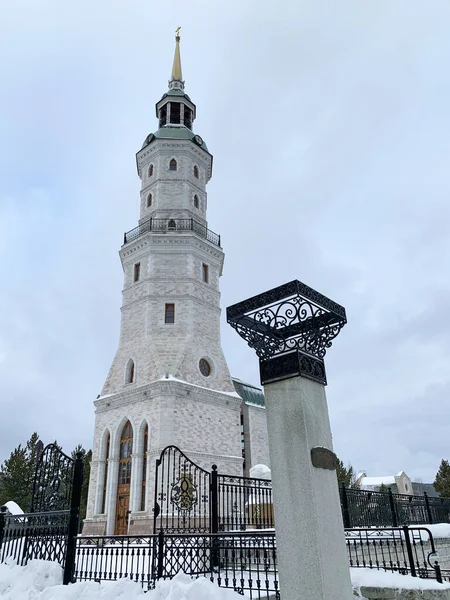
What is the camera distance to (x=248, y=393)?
103 feet

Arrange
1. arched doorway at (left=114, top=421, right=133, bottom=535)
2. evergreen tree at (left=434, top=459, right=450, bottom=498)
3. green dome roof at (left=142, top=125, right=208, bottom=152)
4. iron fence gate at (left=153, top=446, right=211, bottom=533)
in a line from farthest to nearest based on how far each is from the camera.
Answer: evergreen tree at (left=434, top=459, right=450, bottom=498)
green dome roof at (left=142, top=125, right=208, bottom=152)
arched doorway at (left=114, top=421, right=133, bottom=535)
iron fence gate at (left=153, top=446, right=211, bottom=533)

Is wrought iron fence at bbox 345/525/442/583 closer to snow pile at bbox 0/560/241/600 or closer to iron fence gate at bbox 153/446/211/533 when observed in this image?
snow pile at bbox 0/560/241/600

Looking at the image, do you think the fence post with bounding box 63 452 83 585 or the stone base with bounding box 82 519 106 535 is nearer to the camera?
the fence post with bounding box 63 452 83 585

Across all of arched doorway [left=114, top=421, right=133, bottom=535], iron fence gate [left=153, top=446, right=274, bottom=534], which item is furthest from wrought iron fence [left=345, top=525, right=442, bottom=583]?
arched doorway [left=114, top=421, right=133, bottom=535]

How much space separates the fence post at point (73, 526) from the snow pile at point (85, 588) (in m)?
0.21

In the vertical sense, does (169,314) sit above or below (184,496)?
above

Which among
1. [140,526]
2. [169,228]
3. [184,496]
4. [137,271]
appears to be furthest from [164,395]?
[169,228]

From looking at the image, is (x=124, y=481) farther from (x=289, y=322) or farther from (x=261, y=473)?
(x=289, y=322)

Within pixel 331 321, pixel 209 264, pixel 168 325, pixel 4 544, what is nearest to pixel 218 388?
pixel 168 325

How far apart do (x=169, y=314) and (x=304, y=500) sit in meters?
19.1

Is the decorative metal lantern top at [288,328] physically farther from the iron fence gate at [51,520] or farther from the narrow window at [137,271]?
the narrow window at [137,271]

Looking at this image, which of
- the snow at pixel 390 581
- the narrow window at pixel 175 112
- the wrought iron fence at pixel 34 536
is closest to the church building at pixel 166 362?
the narrow window at pixel 175 112

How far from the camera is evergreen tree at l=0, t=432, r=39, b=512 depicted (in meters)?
32.2

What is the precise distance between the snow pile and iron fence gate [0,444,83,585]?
0.32m
